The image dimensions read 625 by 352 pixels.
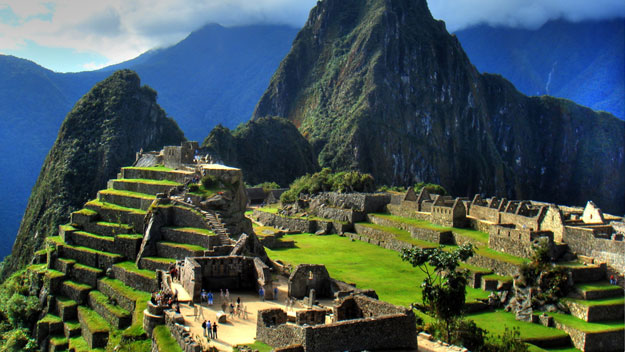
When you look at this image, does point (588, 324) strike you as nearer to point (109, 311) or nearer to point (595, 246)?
point (595, 246)

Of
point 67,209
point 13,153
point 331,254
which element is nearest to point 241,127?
point 13,153

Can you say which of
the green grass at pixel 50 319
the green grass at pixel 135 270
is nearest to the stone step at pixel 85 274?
the green grass at pixel 135 270

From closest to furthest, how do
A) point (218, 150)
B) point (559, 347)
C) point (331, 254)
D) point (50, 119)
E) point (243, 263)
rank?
point (243, 263)
point (559, 347)
point (331, 254)
point (218, 150)
point (50, 119)

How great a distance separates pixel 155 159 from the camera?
51.2 meters

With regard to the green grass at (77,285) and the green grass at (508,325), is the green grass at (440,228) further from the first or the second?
the green grass at (77,285)

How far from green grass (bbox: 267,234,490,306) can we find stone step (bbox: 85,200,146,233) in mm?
9049

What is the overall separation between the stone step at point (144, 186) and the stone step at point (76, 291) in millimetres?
8105

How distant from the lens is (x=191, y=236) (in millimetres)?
31828

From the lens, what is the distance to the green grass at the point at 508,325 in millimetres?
27734

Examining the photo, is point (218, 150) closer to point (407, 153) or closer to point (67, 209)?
point (67, 209)

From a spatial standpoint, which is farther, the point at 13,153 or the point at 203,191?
the point at 13,153

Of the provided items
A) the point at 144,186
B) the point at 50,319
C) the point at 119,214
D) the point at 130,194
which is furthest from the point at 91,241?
the point at 144,186

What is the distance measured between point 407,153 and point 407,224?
133 metres

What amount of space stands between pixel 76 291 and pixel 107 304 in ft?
12.9
